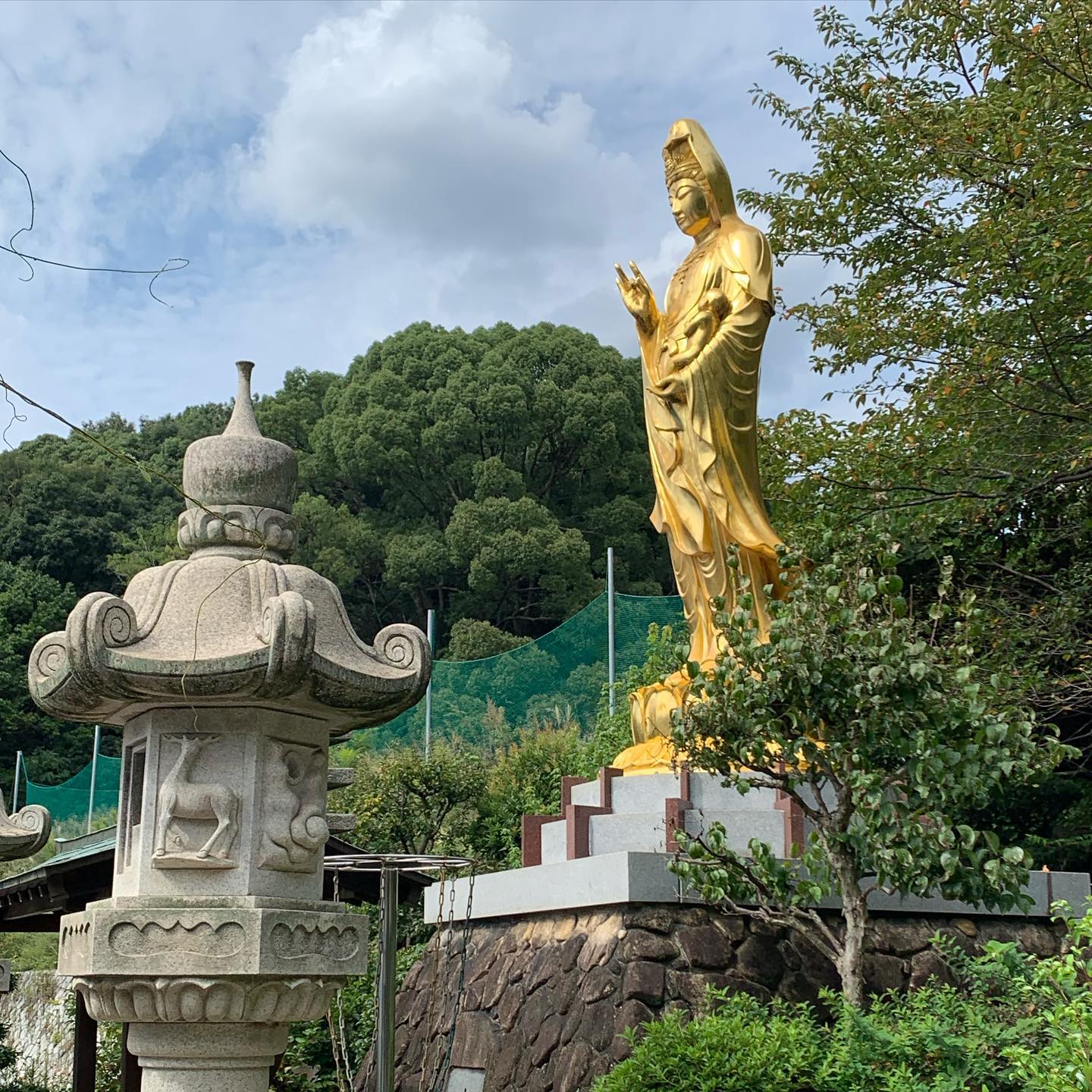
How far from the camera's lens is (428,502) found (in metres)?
25.9

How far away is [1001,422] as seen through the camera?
907cm

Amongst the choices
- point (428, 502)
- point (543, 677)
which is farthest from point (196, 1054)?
point (428, 502)

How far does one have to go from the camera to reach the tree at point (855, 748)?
17.5ft

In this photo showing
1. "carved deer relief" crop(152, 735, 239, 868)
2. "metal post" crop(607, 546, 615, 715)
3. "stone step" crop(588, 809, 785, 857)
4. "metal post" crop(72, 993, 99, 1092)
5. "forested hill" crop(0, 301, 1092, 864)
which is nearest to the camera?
"carved deer relief" crop(152, 735, 239, 868)

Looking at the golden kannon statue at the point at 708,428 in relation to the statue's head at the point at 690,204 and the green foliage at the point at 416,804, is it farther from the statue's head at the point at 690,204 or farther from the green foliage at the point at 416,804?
the green foliage at the point at 416,804

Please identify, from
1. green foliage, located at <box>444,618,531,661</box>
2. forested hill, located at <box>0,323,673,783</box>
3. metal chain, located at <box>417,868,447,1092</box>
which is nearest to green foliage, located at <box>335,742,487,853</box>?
metal chain, located at <box>417,868,447,1092</box>

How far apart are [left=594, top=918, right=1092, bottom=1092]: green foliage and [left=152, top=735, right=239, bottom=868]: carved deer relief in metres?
2.03

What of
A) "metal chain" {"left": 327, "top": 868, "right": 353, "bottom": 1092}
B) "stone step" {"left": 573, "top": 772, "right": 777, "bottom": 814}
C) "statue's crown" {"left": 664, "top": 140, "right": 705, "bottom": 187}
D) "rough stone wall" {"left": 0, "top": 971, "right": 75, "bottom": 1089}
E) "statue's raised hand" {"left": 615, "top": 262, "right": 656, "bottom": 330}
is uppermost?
"statue's crown" {"left": 664, "top": 140, "right": 705, "bottom": 187}

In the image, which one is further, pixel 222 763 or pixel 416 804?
pixel 416 804

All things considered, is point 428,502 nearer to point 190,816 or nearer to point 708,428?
point 708,428

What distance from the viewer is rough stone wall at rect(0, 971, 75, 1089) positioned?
40.1 ft

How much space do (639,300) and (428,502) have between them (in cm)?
1824

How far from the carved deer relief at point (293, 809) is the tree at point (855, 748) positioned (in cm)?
220

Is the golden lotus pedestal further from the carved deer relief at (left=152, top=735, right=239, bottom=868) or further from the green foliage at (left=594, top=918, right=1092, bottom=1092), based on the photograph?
the carved deer relief at (left=152, top=735, right=239, bottom=868)
